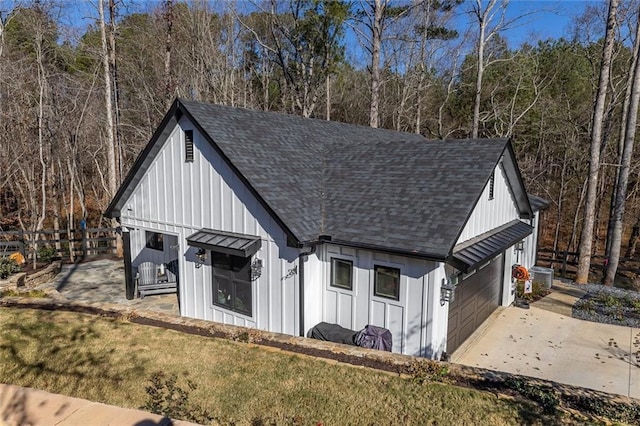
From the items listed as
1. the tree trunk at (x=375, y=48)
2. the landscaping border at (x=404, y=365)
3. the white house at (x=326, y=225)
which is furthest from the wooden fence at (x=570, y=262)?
the landscaping border at (x=404, y=365)

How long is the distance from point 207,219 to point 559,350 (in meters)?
8.78

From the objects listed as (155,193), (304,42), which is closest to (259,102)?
(304,42)

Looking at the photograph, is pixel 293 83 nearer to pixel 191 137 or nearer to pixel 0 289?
pixel 191 137

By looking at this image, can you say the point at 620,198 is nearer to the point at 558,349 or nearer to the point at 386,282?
the point at 558,349

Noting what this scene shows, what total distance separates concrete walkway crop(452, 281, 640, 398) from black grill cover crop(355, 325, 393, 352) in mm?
1772

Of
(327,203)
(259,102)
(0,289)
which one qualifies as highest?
(259,102)

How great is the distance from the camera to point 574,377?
800cm

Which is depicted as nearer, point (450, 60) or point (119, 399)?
point (119, 399)

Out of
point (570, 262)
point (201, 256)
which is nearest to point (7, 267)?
point (201, 256)

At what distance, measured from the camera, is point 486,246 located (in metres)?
9.34

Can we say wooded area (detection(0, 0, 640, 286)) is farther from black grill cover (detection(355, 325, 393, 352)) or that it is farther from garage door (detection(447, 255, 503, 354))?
black grill cover (detection(355, 325, 393, 352))

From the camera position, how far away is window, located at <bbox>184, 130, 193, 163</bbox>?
10125 mm

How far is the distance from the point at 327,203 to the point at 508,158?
16.6ft

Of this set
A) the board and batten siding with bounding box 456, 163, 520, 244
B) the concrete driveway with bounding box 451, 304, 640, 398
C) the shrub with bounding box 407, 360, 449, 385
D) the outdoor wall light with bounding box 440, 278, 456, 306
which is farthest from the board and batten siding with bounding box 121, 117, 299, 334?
the concrete driveway with bounding box 451, 304, 640, 398
